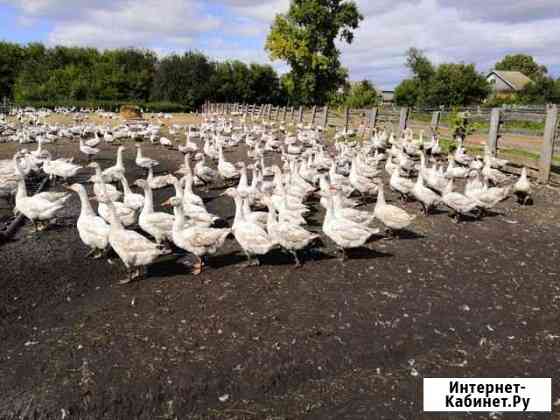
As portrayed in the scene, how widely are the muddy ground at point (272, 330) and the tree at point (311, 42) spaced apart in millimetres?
53618

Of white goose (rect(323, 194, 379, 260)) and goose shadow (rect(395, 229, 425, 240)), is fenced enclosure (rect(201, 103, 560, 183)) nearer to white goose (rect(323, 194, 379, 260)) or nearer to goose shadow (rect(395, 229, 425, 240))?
goose shadow (rect(395, 229, 425, 240))

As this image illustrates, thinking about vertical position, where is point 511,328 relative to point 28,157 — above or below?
below

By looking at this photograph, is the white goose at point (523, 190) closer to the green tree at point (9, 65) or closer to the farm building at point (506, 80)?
the green tree at point (9, 65)

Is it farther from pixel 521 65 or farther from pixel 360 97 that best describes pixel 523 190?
pixel 521 65

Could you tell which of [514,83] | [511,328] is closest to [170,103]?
[514,83]

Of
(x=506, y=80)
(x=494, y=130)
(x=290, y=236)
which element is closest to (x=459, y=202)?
(x=290, y=236)

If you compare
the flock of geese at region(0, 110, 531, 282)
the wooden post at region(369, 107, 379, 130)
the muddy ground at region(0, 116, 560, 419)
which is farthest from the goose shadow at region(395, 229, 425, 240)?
the wooden post at region(369, 107, 379, 130)

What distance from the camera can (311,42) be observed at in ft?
198

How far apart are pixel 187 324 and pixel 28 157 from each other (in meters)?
12.5

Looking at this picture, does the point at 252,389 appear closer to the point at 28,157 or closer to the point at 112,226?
the point at 112,226

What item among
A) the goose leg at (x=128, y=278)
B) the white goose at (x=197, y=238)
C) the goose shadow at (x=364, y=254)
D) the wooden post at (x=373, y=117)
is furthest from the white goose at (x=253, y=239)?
the wooden post at (x=373, y=117)

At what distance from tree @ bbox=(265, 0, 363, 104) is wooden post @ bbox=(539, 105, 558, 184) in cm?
4620

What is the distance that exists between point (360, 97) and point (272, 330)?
68.9 meters

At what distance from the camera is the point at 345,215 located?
964 cm
